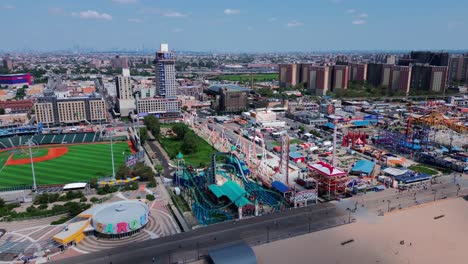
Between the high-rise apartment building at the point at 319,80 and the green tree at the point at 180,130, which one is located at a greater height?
the high-rise apartment building at the point at 319,80

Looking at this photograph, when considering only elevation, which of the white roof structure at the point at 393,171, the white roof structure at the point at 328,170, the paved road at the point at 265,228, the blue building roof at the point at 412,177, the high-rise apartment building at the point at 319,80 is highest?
the high-rise apartment building at the point at 319,80

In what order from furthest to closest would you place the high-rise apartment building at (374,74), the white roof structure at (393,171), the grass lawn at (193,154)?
the high-rise apartment building at (374,74) → the grass lawn at (193,154) → the white roof structure at (393,171)

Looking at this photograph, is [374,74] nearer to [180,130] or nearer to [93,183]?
[180,130]

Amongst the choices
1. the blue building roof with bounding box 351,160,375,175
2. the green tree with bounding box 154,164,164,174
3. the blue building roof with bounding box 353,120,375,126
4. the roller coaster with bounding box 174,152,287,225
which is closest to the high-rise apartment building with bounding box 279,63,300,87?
the blue building roof with bounding box 353,120,375,126

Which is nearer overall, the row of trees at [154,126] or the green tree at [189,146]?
the green tree at [189,146]

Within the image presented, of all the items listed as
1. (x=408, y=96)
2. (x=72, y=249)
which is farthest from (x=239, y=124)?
(x=408, y=96)

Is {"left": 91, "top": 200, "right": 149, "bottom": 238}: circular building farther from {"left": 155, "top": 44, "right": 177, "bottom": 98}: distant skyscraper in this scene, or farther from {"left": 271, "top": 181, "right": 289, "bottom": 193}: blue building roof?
{"left": 155, "top": 44, "right": 177, "bottom": 98}: distant skyscraper

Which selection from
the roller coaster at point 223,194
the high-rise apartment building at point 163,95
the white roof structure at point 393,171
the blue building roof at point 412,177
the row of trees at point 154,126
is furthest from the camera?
the high-rise apartment building at point 163,95

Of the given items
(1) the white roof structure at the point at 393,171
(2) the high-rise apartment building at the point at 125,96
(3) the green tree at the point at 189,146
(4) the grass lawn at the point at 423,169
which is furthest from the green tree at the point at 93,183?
(2) the high-rise apartment building at the point at 125,96

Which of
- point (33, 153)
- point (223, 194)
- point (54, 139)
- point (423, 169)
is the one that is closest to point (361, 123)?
point (423, 169)

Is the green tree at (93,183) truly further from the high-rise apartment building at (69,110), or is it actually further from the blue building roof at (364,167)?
the high-rise apartment building at (69,110)
